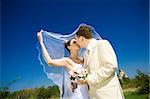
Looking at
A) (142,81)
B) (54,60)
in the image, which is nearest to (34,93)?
(142,81)

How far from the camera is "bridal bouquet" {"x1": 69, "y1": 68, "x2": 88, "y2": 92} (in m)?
2.84

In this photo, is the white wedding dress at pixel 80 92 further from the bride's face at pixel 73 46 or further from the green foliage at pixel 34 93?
the green foliage at pixel 34 93

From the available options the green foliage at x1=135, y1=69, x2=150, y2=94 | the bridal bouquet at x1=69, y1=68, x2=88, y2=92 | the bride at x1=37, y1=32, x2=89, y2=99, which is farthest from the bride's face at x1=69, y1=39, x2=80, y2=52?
the green foliage at x1=135, y1=69, x2=150, y2=94

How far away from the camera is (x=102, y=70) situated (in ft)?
8.75

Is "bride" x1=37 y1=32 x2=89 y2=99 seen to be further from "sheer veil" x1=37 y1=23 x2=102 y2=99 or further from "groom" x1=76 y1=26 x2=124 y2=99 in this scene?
"groom" x1=76 y1=26 x2=124 y2=99

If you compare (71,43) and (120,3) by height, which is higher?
(120,3)

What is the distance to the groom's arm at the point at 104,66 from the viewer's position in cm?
265

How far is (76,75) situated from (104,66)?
40 centimetres

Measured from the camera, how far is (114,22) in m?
5.39

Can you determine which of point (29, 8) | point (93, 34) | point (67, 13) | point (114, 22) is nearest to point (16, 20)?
point (29, 8)

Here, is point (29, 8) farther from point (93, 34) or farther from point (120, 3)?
point (93, 34)

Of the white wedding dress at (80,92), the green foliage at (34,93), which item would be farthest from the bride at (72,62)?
the green foliage at (34,93)

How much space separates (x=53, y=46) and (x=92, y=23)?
1877 mm

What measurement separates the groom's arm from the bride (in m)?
0.51
